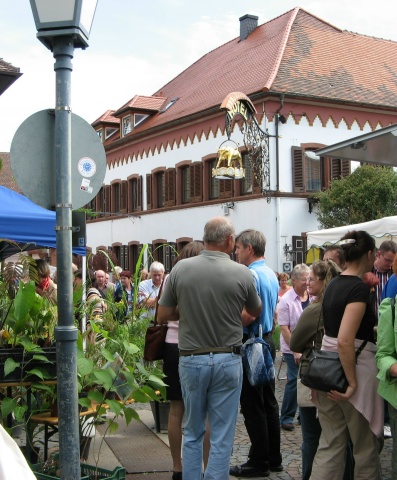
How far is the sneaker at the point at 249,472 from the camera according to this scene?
18.8ft

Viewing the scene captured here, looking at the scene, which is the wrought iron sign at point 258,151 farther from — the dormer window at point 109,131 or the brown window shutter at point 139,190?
the dormer window at point 109,131

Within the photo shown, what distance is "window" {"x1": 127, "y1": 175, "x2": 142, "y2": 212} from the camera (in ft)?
113

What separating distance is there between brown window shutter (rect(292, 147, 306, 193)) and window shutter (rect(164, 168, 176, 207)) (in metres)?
6.85

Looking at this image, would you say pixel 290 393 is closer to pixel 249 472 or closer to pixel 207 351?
pixel 249 472

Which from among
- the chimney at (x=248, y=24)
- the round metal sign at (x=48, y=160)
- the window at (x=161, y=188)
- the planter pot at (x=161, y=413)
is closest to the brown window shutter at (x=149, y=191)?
the window at (x=161, y=188)

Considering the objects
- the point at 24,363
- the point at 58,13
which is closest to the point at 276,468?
the point at 24,363

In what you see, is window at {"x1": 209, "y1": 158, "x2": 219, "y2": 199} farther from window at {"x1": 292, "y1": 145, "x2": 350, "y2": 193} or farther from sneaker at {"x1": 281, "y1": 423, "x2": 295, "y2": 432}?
sneaker at {"x1": 281, "y1": 423, "x2": 295, "y2": 432}

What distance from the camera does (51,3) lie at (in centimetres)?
419

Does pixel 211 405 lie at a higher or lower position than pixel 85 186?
Result: lower

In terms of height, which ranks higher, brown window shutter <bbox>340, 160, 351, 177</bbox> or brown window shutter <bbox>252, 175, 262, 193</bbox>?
brown window shutter <bbox>340, 160, 351, 177</bbox>

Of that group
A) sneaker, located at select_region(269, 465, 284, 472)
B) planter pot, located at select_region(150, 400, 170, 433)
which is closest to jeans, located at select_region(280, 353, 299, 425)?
planter pot, located at select_region(150, 400, 170, 433)

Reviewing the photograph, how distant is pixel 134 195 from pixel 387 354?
102 feet

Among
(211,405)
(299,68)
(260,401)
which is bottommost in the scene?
(260,401)

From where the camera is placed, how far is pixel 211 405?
482cm
